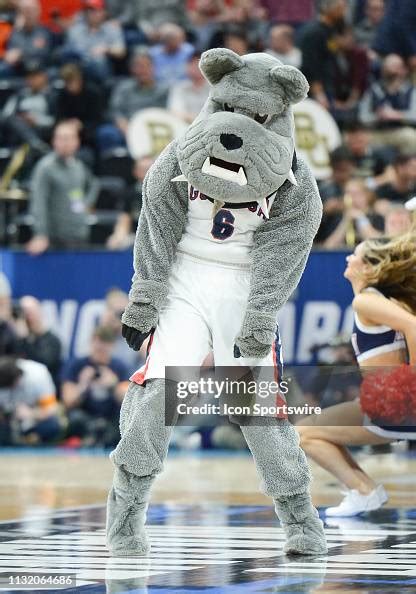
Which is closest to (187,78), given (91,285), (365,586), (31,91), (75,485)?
(31,91)

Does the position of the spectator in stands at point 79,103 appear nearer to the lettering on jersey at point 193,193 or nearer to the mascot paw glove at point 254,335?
the lettering on jersey at point 193,193

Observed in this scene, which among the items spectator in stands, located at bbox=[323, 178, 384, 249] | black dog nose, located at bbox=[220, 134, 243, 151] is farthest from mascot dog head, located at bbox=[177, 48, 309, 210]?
spectator in stands, located at bbox=[323, 178, 384, 249]

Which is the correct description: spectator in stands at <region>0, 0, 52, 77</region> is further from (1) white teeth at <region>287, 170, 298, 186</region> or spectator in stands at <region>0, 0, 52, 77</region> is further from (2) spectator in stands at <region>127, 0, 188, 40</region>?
(1) white teeth at <region>287, 170, 298, 186</region>

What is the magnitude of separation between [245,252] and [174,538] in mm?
1476

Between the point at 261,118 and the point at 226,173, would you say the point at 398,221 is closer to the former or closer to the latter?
the point at 261,118

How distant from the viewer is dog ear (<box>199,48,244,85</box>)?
17.6ft

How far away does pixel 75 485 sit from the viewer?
9.10 metres

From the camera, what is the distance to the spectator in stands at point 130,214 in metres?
12.6

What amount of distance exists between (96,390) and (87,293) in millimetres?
845

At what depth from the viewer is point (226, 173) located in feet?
17.3

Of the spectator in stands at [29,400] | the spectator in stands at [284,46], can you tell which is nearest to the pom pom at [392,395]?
the spectator in stands at [29,400]

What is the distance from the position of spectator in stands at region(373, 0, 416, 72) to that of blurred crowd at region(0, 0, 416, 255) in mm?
12

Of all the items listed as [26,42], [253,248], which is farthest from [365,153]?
[253,248]

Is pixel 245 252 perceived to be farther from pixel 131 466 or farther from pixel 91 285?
pixel 91 285
